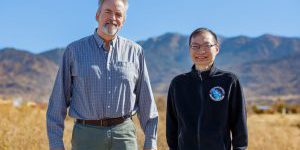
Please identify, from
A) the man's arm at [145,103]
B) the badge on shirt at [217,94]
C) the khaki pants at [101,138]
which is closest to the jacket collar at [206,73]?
the badge on shirt at [217,94]

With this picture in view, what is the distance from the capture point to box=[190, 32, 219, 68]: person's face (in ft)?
14.8

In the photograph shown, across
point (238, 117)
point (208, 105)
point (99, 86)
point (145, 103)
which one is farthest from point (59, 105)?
point (238, 117)

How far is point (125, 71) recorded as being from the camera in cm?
456

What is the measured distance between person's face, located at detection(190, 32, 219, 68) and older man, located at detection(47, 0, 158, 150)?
1.49 feet

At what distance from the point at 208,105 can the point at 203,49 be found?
1.40ft

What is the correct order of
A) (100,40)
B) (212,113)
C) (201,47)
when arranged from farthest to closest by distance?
(100,40)
(201,47)
(212,113)

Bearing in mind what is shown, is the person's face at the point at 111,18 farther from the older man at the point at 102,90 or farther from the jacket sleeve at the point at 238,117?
the jacket sleeve at the point at 238,117

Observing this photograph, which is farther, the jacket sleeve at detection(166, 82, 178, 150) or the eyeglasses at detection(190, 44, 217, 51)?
the jacket sleeve at detection(166, 82, 178, 150)

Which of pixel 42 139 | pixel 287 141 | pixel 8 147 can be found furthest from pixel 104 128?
pixel 287 141

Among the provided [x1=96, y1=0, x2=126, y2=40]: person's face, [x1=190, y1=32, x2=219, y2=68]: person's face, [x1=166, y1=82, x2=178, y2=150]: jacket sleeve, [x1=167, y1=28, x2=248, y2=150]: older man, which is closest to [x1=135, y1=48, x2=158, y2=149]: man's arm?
[x1=166, y1=82, x2=178, y2=150]: jacket sleeve

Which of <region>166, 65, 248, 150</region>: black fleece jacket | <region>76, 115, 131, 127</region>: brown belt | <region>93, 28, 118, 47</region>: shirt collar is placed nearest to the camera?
<region>166, 65, 248, 150</region>: black fleece jacket

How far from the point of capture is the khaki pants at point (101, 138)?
176 inches

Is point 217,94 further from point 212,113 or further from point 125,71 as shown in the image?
point 125,71

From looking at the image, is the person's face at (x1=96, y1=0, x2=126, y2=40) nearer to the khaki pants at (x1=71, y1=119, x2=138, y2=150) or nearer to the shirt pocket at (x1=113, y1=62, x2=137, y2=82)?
the shirt pocket at (x1=113, y1=62, x2=137, y2=82)
